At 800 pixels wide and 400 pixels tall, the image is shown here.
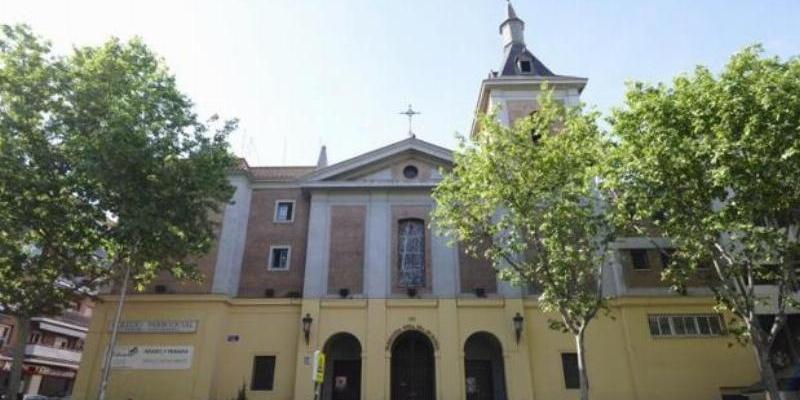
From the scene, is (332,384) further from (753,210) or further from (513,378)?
(753,210)

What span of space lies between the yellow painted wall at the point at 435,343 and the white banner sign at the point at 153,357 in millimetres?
265

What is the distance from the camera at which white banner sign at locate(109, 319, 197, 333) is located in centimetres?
2230

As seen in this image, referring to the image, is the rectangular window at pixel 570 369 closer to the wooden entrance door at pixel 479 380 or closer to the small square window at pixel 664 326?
the wooden entrance door at pixel 479 380

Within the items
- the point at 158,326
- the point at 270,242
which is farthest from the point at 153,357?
the point at 270,242

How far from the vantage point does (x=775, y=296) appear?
22.2 m

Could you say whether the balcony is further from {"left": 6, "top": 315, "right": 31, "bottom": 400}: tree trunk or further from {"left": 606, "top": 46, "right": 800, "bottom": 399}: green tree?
{"left": 606, "top": 46, "right": 800, "bottom": 399}: green tree

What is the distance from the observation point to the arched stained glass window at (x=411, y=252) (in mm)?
24094

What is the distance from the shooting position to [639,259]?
76.8ft

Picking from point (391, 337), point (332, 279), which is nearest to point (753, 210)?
point (391, 337)

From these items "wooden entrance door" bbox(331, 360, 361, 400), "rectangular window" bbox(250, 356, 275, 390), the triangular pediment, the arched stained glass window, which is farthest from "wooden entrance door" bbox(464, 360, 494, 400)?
the triangular pediment

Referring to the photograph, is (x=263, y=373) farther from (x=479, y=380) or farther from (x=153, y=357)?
(x=479, y=380)

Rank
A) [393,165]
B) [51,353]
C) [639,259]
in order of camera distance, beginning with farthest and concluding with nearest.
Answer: [51,353], [393,165], [639,259]

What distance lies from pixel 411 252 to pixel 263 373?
8.74 m

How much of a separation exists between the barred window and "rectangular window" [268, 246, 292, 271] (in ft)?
55.7
